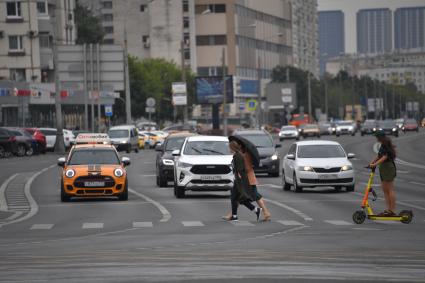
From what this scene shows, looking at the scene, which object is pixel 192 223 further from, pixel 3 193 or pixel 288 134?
pixel 288 134

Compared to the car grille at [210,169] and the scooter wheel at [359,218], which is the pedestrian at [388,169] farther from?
the car grille at [210,169]

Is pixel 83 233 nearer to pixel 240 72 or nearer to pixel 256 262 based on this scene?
pixel 256 262

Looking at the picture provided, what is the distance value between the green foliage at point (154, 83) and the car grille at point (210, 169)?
98.8 m

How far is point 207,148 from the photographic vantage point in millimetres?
34781

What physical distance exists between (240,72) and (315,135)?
54.6 meters

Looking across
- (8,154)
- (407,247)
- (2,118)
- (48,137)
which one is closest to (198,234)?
(407,247)

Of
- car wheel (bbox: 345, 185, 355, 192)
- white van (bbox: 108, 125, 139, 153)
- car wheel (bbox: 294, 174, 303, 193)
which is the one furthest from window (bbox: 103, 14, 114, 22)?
car wheel (bbox: 345, 185, 355, 192)

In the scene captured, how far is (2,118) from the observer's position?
94.1 meters

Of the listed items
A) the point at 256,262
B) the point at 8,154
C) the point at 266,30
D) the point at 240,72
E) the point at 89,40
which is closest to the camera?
the point at 256,262

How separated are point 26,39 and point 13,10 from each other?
3096mm

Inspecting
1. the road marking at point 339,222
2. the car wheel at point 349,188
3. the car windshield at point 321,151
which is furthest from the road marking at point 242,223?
the car windshield at point 321,151

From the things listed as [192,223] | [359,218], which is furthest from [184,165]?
[359,218]

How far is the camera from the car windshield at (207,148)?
3444cm

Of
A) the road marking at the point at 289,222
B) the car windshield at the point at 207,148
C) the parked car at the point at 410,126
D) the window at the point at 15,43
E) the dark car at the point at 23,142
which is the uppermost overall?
the window at the point at 15,43
